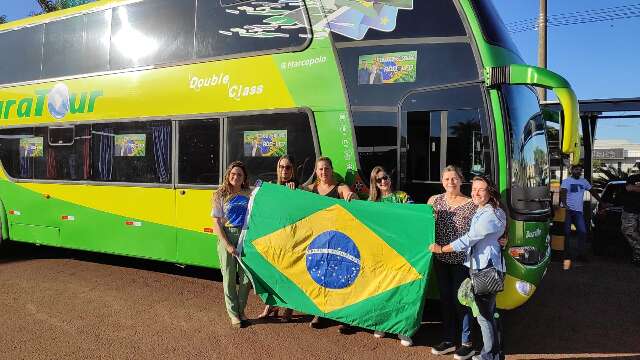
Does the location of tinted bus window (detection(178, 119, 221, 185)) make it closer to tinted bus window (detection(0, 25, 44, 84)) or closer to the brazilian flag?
the brazilian flag

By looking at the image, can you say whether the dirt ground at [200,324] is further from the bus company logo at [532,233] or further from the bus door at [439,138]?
the bus door at [439,138]

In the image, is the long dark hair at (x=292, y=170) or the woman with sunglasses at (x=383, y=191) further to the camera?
the long dark hair at (x=292, y=170)

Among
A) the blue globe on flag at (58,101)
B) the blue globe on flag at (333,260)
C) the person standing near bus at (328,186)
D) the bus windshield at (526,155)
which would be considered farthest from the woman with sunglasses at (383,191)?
the blue globe on flag at (58,101)

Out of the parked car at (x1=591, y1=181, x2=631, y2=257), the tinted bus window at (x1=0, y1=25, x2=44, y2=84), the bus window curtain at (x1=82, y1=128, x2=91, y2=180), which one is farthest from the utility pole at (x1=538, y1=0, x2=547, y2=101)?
the tinted bus window at (x1=0, y1=25, x2=44, y2=84)

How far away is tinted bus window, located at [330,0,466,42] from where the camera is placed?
4898 mm

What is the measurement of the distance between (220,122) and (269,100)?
776mm

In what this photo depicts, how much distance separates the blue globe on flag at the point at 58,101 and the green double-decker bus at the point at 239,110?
0.10 ft

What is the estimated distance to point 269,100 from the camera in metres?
5.79

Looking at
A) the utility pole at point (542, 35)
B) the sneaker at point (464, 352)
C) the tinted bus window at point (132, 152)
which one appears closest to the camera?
the sneaker at point (464, 352)

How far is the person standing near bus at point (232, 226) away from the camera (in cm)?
502

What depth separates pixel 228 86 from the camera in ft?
19.9

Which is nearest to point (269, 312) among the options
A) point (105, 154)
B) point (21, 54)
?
point (105, 154)

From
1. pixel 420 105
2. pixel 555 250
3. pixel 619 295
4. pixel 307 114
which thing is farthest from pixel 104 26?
pixel 619 295

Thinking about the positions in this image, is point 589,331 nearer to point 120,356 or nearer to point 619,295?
point 619,295
